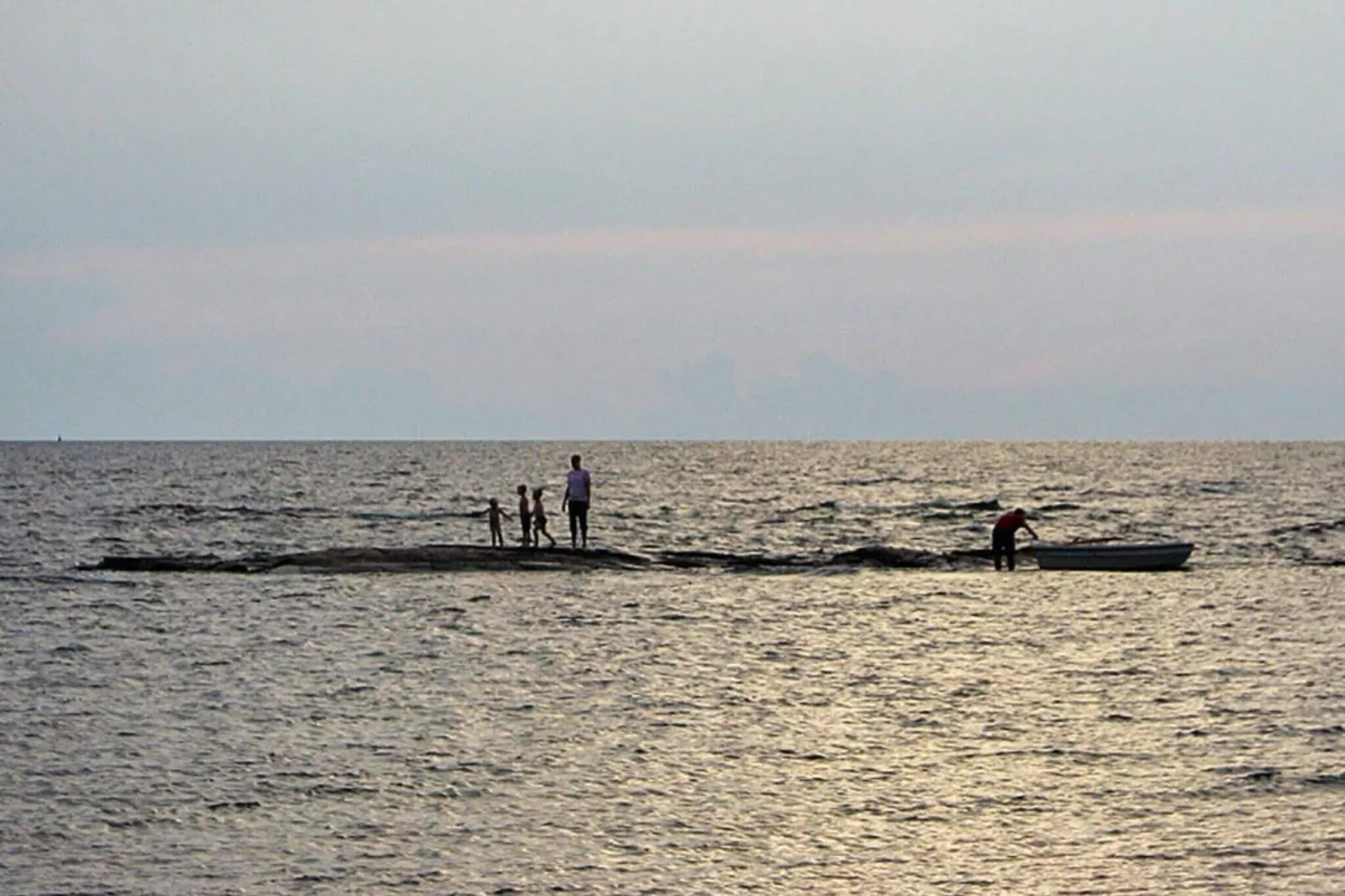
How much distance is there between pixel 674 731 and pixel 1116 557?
25.8 m

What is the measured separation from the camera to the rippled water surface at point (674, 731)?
15836mm

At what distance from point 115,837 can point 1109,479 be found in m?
116

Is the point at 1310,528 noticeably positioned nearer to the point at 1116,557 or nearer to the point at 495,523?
the point at 1116,557

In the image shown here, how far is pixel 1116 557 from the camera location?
149ft

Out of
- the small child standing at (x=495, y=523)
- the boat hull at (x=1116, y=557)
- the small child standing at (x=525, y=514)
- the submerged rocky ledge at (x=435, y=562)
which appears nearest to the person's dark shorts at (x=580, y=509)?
the submerged rocky ledge at (x=435, y=562)

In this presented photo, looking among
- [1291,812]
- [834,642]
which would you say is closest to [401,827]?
[1291,812]

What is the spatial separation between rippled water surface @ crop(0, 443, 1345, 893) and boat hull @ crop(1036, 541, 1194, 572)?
580 mm

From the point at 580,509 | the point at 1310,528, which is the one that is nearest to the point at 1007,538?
the point at 580,509

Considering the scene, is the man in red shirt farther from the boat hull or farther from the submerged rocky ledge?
the submerged rocky ledge

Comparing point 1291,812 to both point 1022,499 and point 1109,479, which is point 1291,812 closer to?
point 1022,499

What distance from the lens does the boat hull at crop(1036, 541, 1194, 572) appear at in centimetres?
4531

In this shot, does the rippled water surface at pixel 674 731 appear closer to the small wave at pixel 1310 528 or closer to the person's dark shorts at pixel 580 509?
the person's dark shorts at pixel 580 509

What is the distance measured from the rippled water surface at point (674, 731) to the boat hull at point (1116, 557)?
580mm

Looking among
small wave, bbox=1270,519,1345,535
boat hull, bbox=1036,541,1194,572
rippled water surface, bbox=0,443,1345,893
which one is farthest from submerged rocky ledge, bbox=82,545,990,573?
small wave, bbox=1270,519,1345,535
